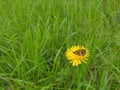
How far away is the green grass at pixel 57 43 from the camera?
1377 millimetres

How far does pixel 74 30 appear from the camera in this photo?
1.65 m

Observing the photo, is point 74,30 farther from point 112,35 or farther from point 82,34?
point 112,35

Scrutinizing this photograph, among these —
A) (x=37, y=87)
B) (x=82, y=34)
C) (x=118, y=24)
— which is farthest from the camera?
(x=118, y=24)

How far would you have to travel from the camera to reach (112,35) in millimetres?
1632

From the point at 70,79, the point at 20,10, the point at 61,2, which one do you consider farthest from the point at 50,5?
the point at 70,79

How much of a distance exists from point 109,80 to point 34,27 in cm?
54

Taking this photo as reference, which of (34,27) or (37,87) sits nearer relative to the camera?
(37,87)

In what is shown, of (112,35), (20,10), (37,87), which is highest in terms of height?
(20,10)

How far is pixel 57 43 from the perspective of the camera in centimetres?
159

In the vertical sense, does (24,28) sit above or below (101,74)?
above

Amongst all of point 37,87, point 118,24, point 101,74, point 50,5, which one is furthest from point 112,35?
point 37,87

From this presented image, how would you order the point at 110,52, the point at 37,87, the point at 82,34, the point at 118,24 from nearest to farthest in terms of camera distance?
the point at 37,87
the point at 110,52
the point at 82,34
the point at 118,24

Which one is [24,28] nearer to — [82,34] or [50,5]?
[50,5]

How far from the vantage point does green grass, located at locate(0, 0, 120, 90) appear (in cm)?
138
